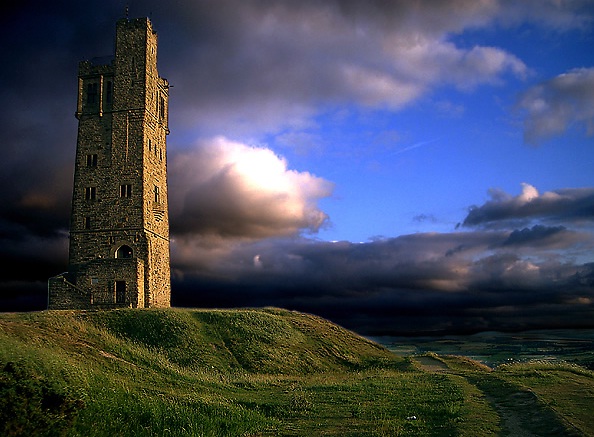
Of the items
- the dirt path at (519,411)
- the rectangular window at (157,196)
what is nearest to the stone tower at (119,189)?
the rectangular window at (157,196)

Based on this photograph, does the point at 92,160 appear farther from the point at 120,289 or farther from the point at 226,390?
the point at 226,390

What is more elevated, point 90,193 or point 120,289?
point 90,193

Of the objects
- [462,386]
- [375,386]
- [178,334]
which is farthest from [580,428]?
[178,334]

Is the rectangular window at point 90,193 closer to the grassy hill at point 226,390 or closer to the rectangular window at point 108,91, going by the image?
the rectangular window at point 108,91

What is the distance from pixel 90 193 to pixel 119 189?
11.2ft

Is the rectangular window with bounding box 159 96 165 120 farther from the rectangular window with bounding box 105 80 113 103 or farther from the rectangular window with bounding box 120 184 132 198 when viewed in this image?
the rectangular window with bounding box 120 184 132 198

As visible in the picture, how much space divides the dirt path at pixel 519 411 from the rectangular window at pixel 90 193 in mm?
42700

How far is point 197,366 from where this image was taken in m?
36.5

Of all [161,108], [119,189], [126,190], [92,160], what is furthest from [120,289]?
[161,108]

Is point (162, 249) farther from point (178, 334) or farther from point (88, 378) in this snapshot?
point (88, 378)

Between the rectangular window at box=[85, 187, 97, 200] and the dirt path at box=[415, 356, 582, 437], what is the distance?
1681 inches

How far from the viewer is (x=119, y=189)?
182ft

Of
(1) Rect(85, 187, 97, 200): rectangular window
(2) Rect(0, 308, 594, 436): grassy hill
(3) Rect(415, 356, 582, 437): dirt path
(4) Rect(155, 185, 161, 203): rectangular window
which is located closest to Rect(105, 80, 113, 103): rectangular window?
(1) Rect(85, 187, 97, 200): rectangular window

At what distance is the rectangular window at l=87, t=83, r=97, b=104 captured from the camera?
57969mm
